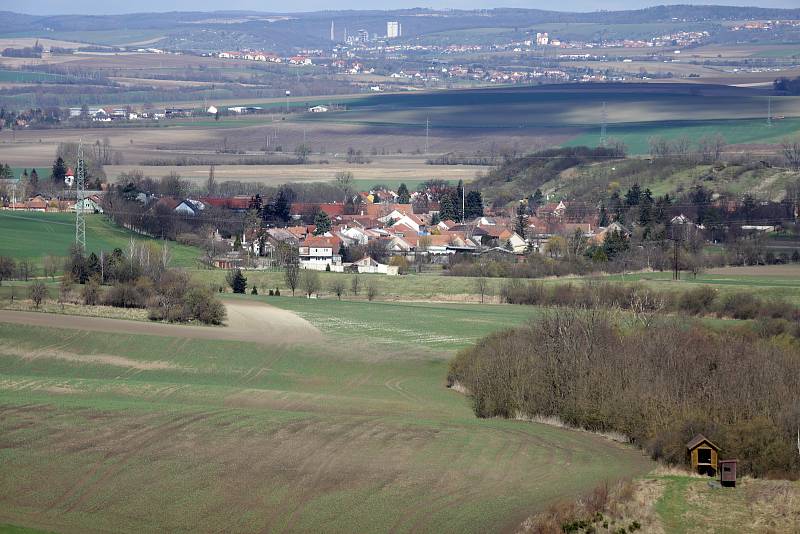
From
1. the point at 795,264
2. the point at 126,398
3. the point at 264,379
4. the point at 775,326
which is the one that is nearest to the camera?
the point at 126,398

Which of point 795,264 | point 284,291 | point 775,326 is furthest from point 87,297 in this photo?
point 795,264

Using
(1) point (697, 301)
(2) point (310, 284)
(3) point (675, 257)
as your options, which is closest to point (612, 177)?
(3) point (675, 257)

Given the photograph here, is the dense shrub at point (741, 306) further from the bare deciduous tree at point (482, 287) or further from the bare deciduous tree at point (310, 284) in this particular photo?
the bare deciduous tree at point (310, 284)

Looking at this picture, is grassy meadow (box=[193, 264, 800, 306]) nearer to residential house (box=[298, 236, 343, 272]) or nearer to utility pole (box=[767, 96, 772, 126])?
residential house (box=[298, 236, 343, 272])

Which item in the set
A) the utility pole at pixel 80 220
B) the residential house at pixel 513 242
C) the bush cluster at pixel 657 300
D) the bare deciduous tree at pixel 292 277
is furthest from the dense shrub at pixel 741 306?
the utility pole at pixel 80 220

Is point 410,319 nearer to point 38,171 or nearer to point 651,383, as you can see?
point 651,383

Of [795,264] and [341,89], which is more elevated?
[341,89]

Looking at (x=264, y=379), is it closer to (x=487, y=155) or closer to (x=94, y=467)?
(x=94, y=467)
